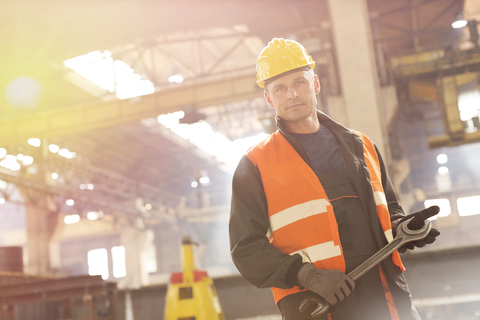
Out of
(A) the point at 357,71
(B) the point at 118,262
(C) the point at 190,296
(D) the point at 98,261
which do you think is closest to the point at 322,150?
(C) the point at 190,296

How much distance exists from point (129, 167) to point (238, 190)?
2714cm

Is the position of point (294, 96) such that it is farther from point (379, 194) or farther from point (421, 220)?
point (421, 220)

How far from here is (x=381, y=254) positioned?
1940mm

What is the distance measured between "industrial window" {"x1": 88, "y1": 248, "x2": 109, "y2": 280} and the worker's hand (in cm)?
3432

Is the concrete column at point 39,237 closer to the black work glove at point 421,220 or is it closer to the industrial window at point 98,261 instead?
the industrial window at point 98,261

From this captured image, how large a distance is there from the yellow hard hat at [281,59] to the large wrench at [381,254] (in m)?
0.88


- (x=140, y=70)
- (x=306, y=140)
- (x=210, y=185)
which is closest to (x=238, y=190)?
(x=306, y=140)

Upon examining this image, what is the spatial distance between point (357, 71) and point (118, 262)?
27560 millimetres

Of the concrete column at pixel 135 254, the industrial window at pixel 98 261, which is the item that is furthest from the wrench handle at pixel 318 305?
the industrial window at pixel 98 261

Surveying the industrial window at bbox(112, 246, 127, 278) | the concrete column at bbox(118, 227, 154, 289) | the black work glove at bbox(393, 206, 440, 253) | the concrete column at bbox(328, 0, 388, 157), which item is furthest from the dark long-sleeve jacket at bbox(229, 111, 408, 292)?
the industrial window at bbox(112, 246, 127, 278)

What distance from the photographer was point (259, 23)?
15203mm

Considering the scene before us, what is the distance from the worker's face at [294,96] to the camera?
2186mm

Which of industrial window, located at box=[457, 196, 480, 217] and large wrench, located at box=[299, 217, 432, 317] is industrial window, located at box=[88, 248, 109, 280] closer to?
industrial window, located at box=[457, 196, 480, 217]

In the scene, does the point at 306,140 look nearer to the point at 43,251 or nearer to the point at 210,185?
the point at 43,251
